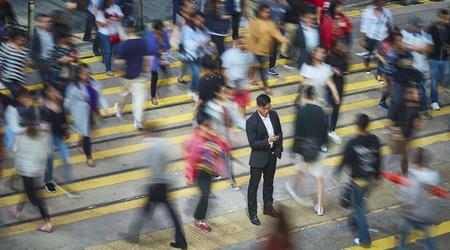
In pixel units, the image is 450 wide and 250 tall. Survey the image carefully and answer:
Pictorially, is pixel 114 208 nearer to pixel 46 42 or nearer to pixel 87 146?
pixel 87 146

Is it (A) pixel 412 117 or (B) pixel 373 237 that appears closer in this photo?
(B) pixel 373 237

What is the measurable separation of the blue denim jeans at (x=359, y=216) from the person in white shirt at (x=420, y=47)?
449 cm

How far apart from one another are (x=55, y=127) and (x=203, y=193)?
8.39 ft

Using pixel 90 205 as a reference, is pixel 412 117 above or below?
above

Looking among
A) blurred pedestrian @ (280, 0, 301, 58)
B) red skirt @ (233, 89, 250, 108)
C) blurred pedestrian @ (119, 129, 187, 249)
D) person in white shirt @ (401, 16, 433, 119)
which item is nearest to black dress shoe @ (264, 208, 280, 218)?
blurred pedestrian @ (119, 129, 187, 249)

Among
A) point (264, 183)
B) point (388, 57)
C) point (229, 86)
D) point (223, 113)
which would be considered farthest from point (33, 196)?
point (388, 57)

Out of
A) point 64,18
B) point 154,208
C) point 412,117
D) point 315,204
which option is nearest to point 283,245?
point 154,208

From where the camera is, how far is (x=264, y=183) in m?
13.1

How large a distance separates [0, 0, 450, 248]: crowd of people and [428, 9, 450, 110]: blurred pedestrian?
0.06 ft

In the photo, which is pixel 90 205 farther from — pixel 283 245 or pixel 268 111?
pixel 283 245

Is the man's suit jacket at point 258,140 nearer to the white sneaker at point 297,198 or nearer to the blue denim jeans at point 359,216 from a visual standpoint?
the blue denim jeans at point 359,216

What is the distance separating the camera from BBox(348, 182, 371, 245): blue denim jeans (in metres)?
12.3

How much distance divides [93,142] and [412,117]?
17.0ft

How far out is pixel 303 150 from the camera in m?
13.2
